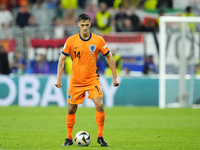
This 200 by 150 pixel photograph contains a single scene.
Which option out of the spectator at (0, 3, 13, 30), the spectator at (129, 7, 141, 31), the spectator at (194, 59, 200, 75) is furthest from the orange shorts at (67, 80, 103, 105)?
the spectator at (0, 3, 13, 30)

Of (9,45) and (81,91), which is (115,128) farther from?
(9,45)

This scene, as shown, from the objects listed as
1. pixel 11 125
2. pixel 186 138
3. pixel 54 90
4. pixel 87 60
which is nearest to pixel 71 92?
pixel 87 60

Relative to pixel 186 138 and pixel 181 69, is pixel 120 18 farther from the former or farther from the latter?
pixel 186 138

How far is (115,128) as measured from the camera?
10391 millimetres

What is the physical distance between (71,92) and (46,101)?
910 centimetres

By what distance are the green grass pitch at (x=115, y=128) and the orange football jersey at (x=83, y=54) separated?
3.78ft

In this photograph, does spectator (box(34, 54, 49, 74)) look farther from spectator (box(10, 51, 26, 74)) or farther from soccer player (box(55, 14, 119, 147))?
soccer player (box(55, 14, 119, 147))

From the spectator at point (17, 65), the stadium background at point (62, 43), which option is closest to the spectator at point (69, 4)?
the stadium background at point (62, 43)

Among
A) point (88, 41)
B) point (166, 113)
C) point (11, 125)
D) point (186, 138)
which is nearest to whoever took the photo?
point (88, 41)

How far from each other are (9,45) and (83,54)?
11333 millimetres

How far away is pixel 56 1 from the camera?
69.0 feet

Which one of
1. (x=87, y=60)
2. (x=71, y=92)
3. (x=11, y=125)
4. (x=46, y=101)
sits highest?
(x=87, y=60)

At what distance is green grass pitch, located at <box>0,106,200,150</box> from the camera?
770 centimetres

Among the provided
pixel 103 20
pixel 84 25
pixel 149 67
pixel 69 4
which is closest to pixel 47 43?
pixel 103 20
